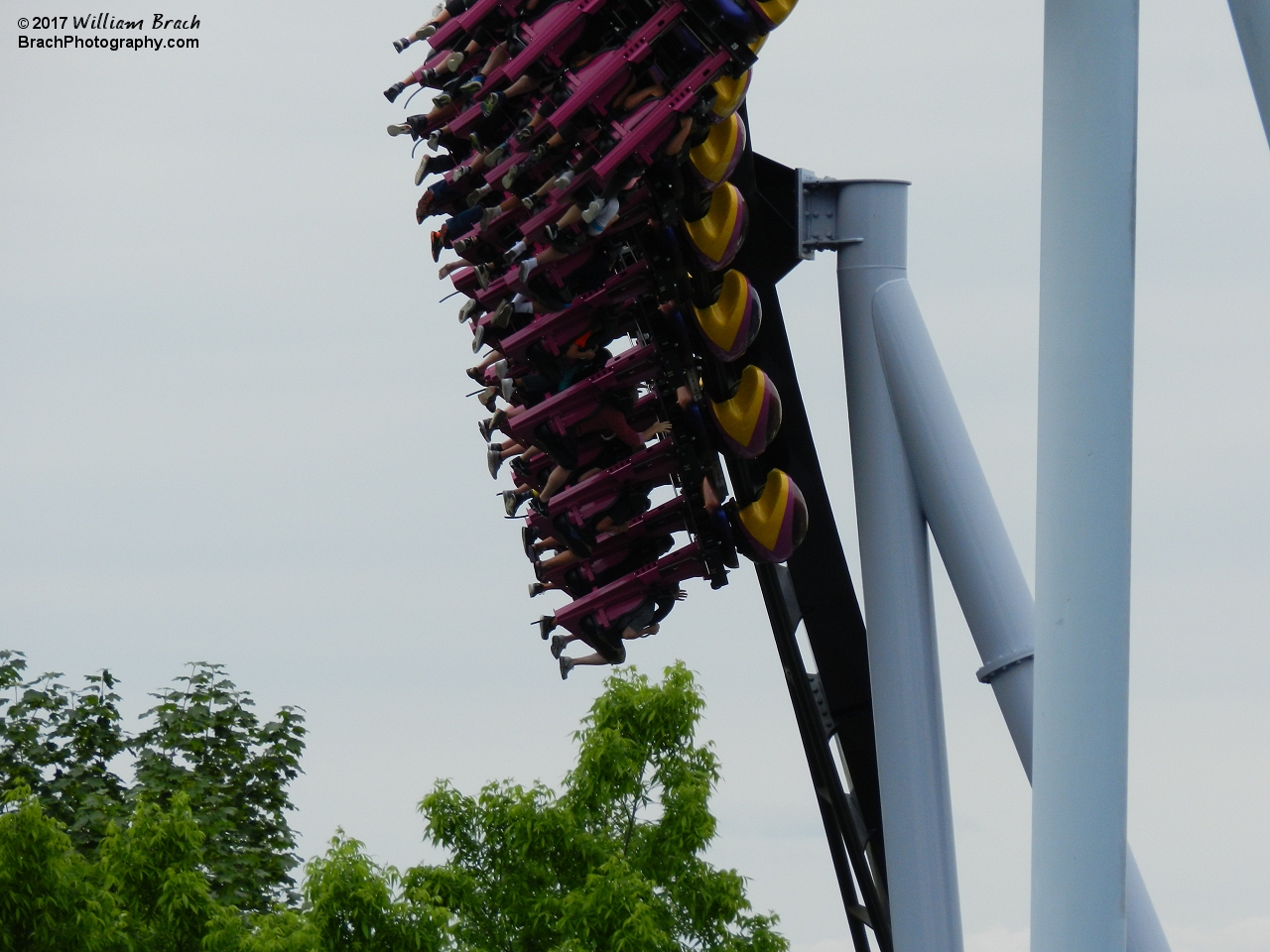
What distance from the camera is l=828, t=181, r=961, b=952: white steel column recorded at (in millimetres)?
9977

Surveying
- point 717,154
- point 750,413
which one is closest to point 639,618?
point 750,413

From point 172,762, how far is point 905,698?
35.7 ft

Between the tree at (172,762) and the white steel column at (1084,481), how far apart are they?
40.6 ft

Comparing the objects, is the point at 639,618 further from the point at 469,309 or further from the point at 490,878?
the point at 490,878

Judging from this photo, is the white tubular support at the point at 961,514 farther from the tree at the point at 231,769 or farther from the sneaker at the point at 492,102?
the tree at the point at 231,769

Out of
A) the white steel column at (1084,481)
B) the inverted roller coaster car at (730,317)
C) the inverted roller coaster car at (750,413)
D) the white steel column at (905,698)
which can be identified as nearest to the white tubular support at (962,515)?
the white steel column at (905,698)

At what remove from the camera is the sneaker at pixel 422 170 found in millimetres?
9547

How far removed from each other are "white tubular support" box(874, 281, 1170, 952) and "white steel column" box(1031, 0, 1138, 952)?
256 centimetres

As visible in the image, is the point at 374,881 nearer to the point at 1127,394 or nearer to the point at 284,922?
the point at 284,922

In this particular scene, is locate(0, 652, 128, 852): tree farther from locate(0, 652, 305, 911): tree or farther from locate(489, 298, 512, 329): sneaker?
locate(489, 298, 512, 329): sneaker

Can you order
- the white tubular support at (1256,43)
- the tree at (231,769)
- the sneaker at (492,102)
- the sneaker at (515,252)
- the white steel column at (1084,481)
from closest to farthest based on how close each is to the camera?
the white steel column at (1084,481) < the white tubular support at (1256,43) < the sneaker at (492,102) < the sneaker at (515,252) < the tree at (231,769)

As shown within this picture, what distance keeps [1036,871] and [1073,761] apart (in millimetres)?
445

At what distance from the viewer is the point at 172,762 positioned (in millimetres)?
18812

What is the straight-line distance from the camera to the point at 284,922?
1410cm
